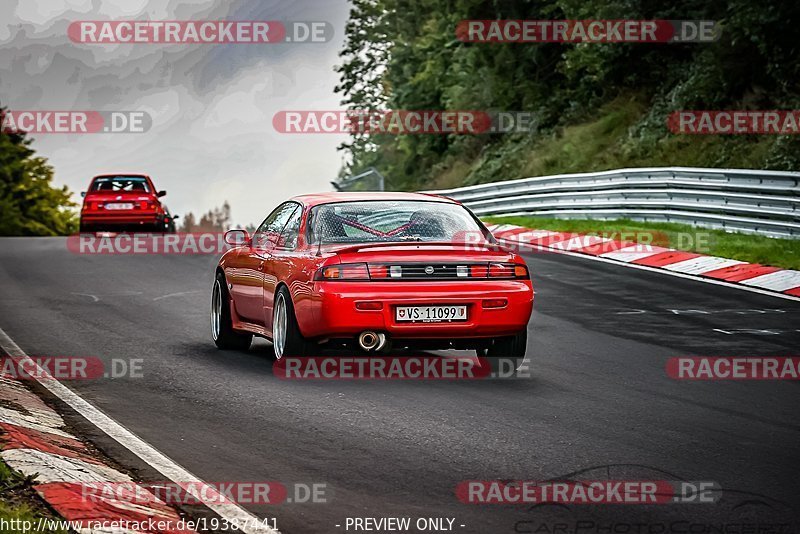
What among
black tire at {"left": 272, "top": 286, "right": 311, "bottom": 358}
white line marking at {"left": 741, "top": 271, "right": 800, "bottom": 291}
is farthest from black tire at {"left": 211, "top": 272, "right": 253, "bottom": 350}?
white line marking at {"left": 741, "top": 271, "right": 800, "bottom": 291}

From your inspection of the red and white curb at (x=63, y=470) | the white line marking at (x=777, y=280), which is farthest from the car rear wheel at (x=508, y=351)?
the white line marking at (x=777, y=280)

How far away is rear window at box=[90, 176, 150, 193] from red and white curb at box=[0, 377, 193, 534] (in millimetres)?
20701

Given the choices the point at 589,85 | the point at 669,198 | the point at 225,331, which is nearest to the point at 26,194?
the point at 589,85

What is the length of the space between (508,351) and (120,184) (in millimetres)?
20057

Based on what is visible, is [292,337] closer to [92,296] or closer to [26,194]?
[92,296]

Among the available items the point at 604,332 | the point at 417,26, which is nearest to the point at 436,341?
the point at 604,332

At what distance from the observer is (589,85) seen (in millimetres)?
36125

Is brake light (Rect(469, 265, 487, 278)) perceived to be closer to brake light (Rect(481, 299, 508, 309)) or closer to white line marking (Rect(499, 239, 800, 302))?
brake light (Rect(481, 299, 508, 309))

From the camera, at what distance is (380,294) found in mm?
9117

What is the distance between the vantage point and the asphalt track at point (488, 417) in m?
5.76

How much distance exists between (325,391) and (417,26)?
47.6 metres

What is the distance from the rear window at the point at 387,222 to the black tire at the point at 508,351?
0.89 m

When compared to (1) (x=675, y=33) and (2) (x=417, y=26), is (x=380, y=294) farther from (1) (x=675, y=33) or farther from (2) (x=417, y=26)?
(2) (x=417, y=26)

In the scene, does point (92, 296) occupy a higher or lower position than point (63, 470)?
higher
